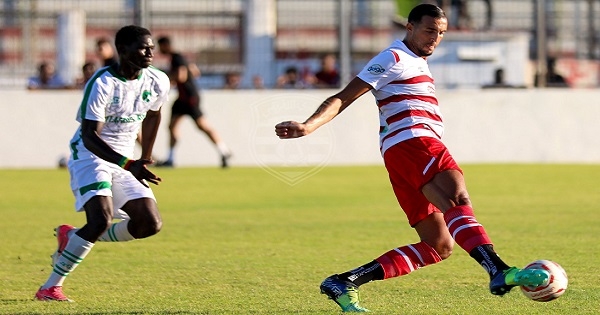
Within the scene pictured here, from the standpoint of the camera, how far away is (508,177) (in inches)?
765

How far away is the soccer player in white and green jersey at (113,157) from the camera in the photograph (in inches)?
319

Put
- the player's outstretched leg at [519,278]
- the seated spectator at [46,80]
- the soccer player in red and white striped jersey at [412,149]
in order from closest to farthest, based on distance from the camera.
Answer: the player's outstretched leg at [519,278]
the soccer player in red and white striped jersey at [412,149]
the seated spectator at [46,80]

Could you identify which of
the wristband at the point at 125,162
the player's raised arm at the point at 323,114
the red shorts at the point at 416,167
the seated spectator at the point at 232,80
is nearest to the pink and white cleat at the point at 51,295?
the wristband at the point at 125,162

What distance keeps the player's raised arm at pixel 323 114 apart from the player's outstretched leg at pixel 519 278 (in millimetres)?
1364

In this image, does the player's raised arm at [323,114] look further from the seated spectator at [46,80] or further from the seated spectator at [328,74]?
the seated spectator at [46,80]

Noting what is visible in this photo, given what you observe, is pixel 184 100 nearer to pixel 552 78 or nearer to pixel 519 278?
pixel 552 78

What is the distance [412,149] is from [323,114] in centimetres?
68

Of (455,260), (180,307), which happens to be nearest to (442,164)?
(180,307)

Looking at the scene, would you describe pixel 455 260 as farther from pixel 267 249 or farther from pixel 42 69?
pixel 42 69

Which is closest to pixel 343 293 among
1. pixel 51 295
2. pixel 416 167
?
pixel 416 167

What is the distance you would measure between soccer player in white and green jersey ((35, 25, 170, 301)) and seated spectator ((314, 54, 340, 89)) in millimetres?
14356

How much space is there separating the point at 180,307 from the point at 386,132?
1726 mm

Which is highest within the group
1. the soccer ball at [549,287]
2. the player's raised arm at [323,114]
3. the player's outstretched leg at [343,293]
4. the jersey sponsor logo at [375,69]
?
the jersey sponsor logo at [375,69]

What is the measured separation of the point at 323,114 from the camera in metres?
7.16
